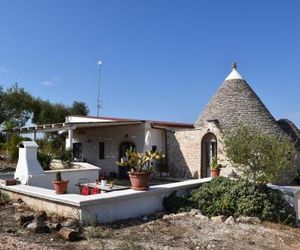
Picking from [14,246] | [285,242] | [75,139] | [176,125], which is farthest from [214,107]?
[14,246]

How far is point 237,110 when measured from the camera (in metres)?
22.1

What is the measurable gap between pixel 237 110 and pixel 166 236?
48.2 ft

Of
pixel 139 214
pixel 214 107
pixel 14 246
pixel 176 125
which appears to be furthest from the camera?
pixel 176 125

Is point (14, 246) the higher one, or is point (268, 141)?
point (268, 141)

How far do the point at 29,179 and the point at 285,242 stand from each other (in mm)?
8942

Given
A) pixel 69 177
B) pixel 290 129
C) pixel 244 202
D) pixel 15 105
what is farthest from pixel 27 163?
pixel 15 105

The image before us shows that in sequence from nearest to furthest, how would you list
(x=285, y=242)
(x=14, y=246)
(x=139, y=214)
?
1. (x=14, y=246)
2. (x=285, y=242)
3. (x=139, y=214)

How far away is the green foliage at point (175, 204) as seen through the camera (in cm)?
1167

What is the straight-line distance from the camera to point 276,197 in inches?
465

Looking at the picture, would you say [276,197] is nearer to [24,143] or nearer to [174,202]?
[174,202]

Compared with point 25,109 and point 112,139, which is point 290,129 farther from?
point 25,109

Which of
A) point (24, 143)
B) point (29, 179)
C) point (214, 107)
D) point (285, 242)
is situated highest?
point (214, 107)

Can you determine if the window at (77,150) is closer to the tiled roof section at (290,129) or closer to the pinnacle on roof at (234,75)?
the pinnacle on roof at (234,75)

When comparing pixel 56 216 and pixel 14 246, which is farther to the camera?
pixel 56 216
